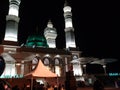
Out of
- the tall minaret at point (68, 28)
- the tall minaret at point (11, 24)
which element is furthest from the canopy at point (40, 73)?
the tall minaret at point (68, 28)

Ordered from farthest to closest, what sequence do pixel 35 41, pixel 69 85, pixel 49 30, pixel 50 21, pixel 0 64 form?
pixel 50 21 < pixel 49 30 < pixel 35 41 < pixel 69 85 < pixel 0 64

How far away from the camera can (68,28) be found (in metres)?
48.1

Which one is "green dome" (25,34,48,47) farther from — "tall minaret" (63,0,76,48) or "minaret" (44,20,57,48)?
"tall minaret" (63,0,76,48)

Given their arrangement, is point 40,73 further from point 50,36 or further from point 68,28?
point 50,36

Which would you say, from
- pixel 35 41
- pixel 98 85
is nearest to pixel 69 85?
pixel 98 85

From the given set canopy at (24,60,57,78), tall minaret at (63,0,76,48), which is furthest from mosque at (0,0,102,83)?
canopy at (24,60,57,78)

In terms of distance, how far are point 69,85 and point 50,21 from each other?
50.6m

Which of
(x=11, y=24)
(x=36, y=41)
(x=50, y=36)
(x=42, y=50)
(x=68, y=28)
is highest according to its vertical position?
(x=68, y=28)

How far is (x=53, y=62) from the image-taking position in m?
42.0

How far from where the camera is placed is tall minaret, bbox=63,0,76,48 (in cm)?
4772

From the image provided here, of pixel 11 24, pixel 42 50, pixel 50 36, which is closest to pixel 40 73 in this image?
pixel 11 24

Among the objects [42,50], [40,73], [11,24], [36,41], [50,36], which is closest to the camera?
[40,73]

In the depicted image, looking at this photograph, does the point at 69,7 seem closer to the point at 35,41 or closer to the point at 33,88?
the point at 35,41

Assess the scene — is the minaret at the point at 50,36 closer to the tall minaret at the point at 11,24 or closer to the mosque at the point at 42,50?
the mosque at the point at 42,50
